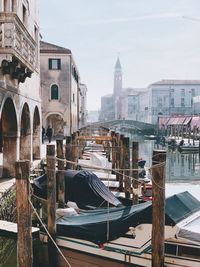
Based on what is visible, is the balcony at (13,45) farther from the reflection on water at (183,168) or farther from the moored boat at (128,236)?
the reflection on water at (183,168)

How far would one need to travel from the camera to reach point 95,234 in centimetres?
568

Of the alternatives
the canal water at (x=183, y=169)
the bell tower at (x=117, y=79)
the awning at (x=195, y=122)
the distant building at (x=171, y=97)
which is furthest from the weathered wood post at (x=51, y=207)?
the bell tower at (x=117, y=79)

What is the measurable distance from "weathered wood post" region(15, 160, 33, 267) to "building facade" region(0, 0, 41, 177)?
4.48m

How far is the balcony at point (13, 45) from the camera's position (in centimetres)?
833

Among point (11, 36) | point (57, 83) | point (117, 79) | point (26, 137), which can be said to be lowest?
point (26, 137)

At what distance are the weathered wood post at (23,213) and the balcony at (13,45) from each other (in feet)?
14.7

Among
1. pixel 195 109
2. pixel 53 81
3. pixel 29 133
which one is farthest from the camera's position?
pixel 195 109

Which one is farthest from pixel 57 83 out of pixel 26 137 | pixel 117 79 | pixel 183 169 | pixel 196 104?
pixel 117 79

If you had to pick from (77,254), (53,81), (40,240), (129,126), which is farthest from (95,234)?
(129,126)

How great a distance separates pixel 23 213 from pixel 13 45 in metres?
4.95

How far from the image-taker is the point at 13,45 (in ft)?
27.7

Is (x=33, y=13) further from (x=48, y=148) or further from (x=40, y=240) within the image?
(x=40, y=240)

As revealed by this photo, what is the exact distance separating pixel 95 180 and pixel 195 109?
204 ft

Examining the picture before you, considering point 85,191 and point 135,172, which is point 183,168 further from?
point 85,191
